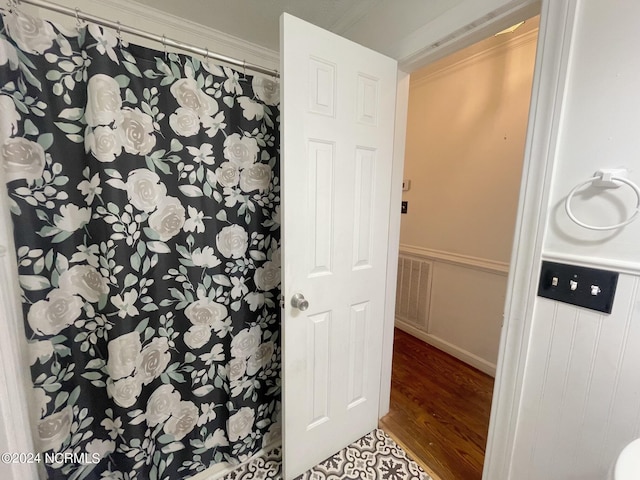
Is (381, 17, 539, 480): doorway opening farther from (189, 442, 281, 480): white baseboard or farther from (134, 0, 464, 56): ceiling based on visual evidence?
(134, 0, 464, 56): ceiling

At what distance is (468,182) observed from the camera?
6.86 ft

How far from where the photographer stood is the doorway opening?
1.63m

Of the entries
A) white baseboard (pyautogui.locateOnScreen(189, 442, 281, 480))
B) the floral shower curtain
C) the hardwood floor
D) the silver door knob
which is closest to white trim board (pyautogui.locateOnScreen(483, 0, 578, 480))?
the hardwood floor

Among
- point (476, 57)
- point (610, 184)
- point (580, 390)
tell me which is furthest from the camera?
point (476, 57)

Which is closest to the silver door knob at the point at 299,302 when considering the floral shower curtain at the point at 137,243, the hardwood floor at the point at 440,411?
the floral shower curtain at the point at 137,243

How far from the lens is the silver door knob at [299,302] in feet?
3.61

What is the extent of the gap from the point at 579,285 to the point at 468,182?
1.45 metres

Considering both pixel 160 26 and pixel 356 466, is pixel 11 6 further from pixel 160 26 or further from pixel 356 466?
pixel 356 466

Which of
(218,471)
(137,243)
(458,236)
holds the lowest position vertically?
(218,471)

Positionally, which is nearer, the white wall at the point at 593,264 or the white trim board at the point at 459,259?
the white wall at the point at 593,264

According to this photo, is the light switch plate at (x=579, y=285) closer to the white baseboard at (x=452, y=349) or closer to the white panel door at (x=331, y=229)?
the white panel door at (x=331, y=229)

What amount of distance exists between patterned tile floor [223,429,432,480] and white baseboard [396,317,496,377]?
1037 millimetres

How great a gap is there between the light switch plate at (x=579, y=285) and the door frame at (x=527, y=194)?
0.03 m

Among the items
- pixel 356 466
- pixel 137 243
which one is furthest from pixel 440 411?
pixel 137 243
